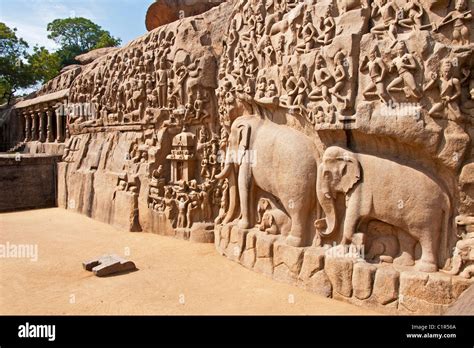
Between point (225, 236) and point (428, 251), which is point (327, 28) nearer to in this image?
point (428, 251)

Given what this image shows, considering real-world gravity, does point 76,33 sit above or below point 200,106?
above

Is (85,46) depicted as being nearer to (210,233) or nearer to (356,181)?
(210,233)

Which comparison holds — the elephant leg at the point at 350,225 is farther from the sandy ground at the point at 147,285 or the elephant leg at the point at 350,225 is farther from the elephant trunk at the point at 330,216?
the sandy ground at the point at 147,285

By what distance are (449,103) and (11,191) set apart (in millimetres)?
14643

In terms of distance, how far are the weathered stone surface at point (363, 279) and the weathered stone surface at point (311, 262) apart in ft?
2.00

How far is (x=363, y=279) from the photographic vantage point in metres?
5.38

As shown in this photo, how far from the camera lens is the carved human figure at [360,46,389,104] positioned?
17.0 feet

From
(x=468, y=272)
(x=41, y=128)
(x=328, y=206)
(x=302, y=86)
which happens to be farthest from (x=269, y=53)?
(x=41, y=128)

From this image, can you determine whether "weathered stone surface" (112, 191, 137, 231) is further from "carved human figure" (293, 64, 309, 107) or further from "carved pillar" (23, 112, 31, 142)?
"carved pillar" (23, 112, 31, 142)

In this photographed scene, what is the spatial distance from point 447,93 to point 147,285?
5.54 meters

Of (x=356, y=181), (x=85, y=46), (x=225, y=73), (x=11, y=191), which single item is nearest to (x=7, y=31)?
(x=85, y=46)

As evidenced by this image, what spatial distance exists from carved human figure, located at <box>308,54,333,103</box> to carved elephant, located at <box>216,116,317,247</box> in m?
0.82

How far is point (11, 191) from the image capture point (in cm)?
1400

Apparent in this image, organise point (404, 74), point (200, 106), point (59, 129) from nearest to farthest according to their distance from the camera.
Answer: point (404, 74), point (200, 106), point (59, 129)
